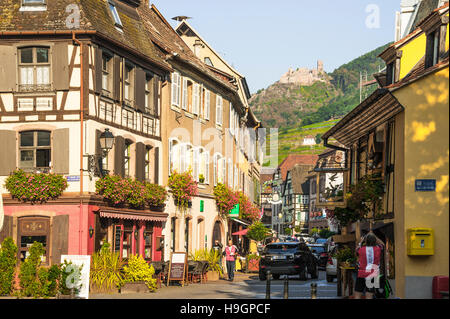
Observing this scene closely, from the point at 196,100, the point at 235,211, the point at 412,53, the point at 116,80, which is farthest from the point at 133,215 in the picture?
the point at 235,211

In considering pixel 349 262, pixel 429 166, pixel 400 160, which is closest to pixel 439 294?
pixel 429 166

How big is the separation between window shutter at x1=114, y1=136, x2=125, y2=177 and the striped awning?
1.44 meters

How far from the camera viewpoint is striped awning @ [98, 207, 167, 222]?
2912 cm

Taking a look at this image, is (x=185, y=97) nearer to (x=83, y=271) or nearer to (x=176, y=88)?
(x=176, y=88)

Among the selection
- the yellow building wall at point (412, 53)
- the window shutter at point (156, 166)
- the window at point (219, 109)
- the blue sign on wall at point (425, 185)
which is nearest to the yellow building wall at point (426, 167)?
the blue sign on wall at point (425, 185)

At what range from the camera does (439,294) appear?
1734 centimetres

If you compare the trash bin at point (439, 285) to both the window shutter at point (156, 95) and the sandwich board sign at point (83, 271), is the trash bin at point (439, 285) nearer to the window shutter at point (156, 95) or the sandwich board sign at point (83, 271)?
the sandwich board sign at point (83, 271)

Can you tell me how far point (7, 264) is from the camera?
83.7 feet

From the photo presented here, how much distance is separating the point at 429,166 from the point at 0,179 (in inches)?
667

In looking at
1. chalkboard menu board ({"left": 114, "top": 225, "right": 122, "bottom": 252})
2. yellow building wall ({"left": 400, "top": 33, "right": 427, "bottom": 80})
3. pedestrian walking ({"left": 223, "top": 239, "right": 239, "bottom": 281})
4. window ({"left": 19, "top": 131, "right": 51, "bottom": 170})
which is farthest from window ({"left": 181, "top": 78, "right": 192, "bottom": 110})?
yellow building wall ({"left": 400, "top": 33, "right": 427, "bottom": 80})

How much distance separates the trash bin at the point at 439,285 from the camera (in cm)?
1728

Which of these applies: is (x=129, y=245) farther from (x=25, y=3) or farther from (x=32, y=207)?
(x=25, y=3)

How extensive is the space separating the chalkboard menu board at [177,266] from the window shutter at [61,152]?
5211mm

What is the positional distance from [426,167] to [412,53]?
34.6 feet
